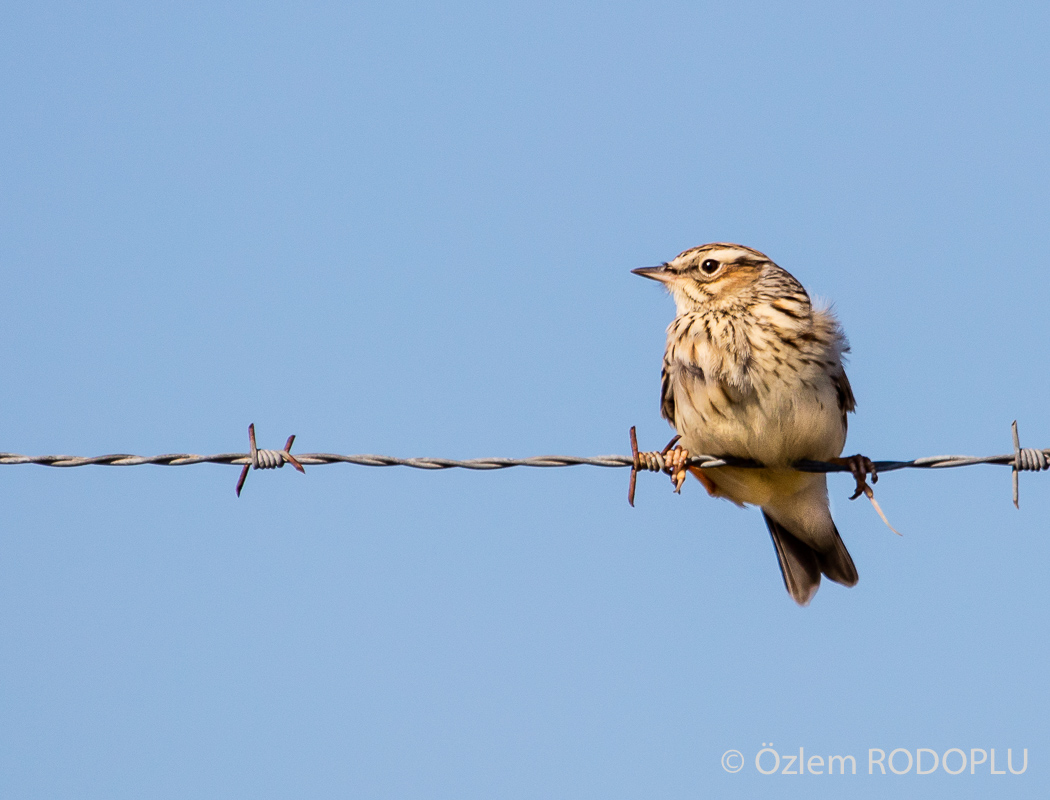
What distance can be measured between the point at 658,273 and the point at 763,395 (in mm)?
1632

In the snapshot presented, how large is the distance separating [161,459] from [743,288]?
3860 mm

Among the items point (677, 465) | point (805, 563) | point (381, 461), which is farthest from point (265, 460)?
point (805, 563)

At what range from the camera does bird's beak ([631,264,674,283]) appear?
8727mm

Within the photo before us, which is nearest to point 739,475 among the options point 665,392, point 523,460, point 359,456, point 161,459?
point 665,392

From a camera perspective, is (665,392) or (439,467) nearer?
(439,467)

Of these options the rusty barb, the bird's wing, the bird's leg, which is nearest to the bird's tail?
the bird's wing

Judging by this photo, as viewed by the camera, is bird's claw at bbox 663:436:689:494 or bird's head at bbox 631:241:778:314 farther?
bird's head at bbox 631:241:778:314

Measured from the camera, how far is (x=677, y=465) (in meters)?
7.39

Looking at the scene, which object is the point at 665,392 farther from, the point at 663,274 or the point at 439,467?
the point at 439,467

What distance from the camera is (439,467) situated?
20.3 ft

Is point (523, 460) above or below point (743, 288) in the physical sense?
below

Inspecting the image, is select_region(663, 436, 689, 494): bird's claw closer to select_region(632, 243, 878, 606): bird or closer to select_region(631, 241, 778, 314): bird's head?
select_region(632, 243, 878, 606): bird

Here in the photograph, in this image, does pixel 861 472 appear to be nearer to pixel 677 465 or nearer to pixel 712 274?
pixel 677 465

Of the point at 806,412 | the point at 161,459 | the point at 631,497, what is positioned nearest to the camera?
the point at 161,459
